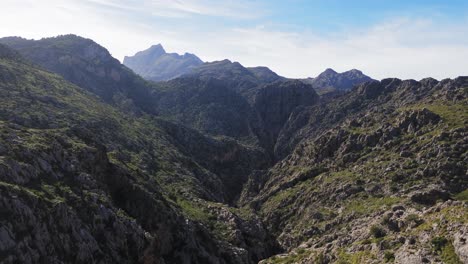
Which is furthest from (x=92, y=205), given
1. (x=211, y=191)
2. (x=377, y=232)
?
(x=211, y=191)

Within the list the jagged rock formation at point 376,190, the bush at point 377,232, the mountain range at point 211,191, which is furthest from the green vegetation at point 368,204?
the bush at point 377,232

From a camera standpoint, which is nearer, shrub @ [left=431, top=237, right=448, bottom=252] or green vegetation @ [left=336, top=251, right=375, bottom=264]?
shrub @ [left=431, top=237, right=448, bottom=252]

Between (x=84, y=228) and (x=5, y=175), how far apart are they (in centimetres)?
1345

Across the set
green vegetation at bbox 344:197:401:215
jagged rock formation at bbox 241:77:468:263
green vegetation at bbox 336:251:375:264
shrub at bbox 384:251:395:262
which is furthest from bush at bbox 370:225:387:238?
green vegetation at bbox 344:197:401:215

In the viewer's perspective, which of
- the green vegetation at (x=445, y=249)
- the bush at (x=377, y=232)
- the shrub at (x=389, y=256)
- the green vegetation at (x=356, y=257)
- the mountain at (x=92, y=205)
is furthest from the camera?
the bush at (x=377, y=232)

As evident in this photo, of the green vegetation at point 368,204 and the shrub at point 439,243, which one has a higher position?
the shrub at point 439,243

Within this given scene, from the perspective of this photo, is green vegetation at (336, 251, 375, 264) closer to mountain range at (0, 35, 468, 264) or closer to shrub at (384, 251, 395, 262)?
mountain range at (0, 35, 468, 264)

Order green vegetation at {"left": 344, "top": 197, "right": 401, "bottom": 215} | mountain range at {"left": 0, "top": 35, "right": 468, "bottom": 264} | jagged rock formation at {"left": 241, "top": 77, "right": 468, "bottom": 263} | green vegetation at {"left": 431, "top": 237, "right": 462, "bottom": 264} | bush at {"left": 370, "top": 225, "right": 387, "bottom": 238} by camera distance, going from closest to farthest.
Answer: green vegetation at {"left": 431, "top": 237, "right": 462, "bottom": 264} < jagged rock formation at {"left": 241, "top": 77, "right": 468, "bottom": 263} < mountain range at {"left": 0, "top": 35, "right": 468, "bottom": 264} < bush at {"left": 370, "top": 225, "right": 387, "bottom": 238} < green vegetation at {"left": 344, "top": 197, "right": 401, "bottom": 215}

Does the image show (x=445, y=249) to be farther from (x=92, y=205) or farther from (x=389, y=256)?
(x=92, y=205)

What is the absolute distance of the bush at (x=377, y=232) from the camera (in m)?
67.0

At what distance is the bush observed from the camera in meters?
67.0

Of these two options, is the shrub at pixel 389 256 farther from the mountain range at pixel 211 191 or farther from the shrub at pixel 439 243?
the shrub at pixel 439 243

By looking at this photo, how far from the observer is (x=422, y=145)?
121 metres

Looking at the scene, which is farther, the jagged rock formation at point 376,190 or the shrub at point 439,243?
the jagged rock formation at point 376,190
